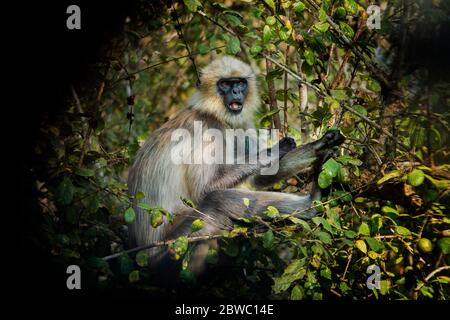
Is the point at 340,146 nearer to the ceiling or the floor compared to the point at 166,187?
nearer to the ceiling

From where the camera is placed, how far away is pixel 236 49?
12.1 feet

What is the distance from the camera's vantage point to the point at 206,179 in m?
4.80

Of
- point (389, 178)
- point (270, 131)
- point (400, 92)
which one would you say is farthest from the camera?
point (270, 131)

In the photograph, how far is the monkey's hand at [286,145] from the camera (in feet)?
15.0

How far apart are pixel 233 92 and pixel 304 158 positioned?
127cm

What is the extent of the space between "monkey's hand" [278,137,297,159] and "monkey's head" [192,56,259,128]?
0.85 m

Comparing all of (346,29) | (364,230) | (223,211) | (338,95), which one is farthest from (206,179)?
(364,230)

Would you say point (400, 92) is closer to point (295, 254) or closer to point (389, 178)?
point (389, 178)

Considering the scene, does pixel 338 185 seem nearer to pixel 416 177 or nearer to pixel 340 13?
pixel 416 177

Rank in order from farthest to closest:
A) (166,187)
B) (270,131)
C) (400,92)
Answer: (270,131), (166,187), (400,92)

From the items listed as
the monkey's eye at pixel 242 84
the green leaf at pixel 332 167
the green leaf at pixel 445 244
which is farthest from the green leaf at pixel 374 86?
the monkey's eye at pixel 242 84
